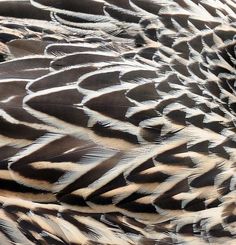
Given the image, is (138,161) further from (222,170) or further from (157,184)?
(222,170)

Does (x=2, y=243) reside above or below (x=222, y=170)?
below

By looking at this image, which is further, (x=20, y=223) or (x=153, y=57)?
(x=153, y=57)

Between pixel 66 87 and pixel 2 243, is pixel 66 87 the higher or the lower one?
the higher one

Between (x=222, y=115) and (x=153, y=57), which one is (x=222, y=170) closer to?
(x=222, y=115)

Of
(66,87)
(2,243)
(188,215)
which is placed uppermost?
(66,87)

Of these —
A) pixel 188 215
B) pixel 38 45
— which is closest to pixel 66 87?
pixel 38 45

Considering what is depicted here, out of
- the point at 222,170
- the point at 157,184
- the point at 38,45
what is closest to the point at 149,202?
the point at 157,184
